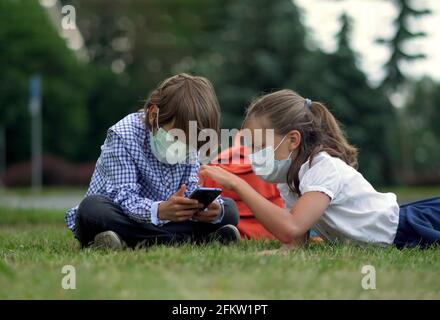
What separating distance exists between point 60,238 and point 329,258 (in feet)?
7.56

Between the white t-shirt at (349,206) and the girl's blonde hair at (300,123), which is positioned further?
the girl's blonde hair at (300,123)

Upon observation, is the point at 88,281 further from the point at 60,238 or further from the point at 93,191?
the point at 60,238

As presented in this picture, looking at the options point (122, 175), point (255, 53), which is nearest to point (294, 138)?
point (122, 175)

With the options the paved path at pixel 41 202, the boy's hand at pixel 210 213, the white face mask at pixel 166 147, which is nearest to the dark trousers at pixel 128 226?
the boy's hand at pixel 210 213

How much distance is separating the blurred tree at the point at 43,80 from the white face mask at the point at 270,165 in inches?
1099

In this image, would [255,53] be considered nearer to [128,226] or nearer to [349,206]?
[349,206]

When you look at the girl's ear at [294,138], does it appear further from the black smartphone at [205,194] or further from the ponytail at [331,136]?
the black smartphone at [205,194]

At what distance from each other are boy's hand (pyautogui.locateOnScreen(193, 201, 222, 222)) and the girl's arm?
0.44 m

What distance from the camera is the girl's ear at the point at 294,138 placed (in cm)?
418

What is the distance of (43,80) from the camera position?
107 ft

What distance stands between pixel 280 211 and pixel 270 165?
422mm

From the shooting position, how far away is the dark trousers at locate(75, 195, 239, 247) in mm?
4141

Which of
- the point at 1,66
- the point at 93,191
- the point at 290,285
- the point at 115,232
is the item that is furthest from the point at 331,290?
the point at 1,66

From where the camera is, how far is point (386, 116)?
23453 mm
